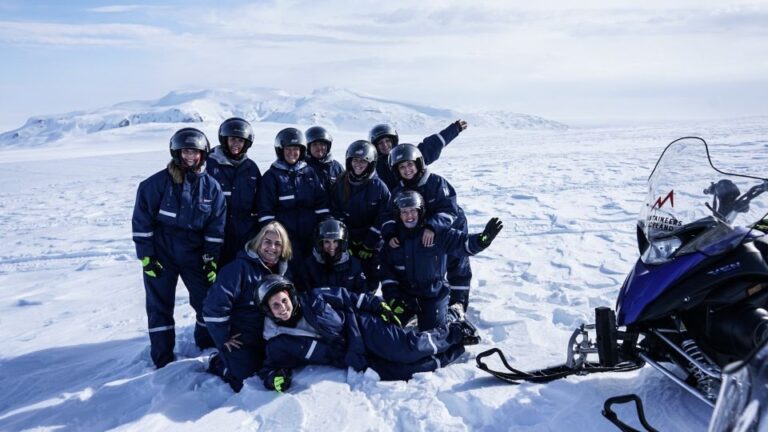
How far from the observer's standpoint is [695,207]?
2836mm

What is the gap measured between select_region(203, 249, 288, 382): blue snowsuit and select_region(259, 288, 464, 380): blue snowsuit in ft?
0.56

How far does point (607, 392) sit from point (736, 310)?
86 cm

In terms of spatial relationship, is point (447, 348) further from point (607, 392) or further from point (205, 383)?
point (205, 383)

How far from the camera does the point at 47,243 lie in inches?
363

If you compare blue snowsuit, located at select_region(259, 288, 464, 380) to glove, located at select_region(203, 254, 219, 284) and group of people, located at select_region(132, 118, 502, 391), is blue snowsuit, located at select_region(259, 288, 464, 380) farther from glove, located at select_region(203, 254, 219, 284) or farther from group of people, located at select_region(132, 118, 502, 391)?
glove, located at select_region(203, 254, 219, 284)

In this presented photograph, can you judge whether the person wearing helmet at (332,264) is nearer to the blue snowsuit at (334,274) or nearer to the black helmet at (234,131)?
the blue snowsuit at (334,274)

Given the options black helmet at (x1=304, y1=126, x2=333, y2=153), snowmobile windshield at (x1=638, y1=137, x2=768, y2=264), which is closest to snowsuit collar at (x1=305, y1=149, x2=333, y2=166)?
black helmet at (x1=304, y1=126, x2=333, y2=153)

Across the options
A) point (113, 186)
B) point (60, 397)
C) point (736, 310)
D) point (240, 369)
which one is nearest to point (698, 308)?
point (736, 310)

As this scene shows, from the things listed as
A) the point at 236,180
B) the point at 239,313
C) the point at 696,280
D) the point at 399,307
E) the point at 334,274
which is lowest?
the point at 399,307

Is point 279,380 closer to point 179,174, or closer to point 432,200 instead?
point 179,174

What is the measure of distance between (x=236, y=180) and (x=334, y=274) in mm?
1273

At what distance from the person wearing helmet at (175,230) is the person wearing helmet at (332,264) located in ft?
2.60

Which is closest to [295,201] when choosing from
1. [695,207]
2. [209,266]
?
[209,266]

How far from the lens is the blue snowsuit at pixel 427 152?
591 cm
